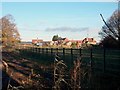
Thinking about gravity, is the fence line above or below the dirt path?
above

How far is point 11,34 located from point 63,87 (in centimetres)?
5271

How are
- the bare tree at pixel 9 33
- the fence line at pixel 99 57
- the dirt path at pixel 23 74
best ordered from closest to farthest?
the dirt path at pixel 23 74, the fence line at pixel 99 57, the bare tree at pixel 9 33

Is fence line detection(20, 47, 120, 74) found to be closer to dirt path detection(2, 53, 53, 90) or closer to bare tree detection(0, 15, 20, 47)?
dirt path detection(2, 53, 53, 90)

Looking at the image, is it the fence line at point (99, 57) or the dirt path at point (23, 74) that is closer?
the dirt path at point (23, 74)

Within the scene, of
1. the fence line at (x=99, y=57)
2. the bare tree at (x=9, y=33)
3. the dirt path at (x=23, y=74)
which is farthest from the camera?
the bare tree at (x=9, y=33)

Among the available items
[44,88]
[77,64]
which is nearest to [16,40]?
[44,88]

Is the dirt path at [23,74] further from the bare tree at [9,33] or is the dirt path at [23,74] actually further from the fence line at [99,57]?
the bare tree at [9,33]

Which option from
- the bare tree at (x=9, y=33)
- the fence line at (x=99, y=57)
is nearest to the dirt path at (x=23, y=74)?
the fence line at (x=99, y=57)

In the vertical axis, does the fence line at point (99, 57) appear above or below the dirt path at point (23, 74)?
above

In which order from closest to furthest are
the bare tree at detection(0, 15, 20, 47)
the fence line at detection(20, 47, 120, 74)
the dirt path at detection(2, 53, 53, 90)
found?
1. the dirt path at detection(2, 53, 53, 90)
2. the fence line at detection(20, 47, 120, 74)
3. the bare tree at detection(0, 15, 20, 47)

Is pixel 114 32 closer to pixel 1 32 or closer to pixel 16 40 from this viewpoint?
pixel 1 32

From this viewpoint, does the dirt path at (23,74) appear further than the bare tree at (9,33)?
No

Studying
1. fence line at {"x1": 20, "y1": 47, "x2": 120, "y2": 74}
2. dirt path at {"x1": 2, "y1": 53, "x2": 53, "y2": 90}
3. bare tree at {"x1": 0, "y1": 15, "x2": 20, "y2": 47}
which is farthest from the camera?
bare tree at {"x1": 0, "y1": 15, "x2": 20, "y2": 47}

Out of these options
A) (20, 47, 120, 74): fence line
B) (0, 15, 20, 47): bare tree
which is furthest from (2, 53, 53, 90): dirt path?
(0, 15, 20, 47): bare tree
